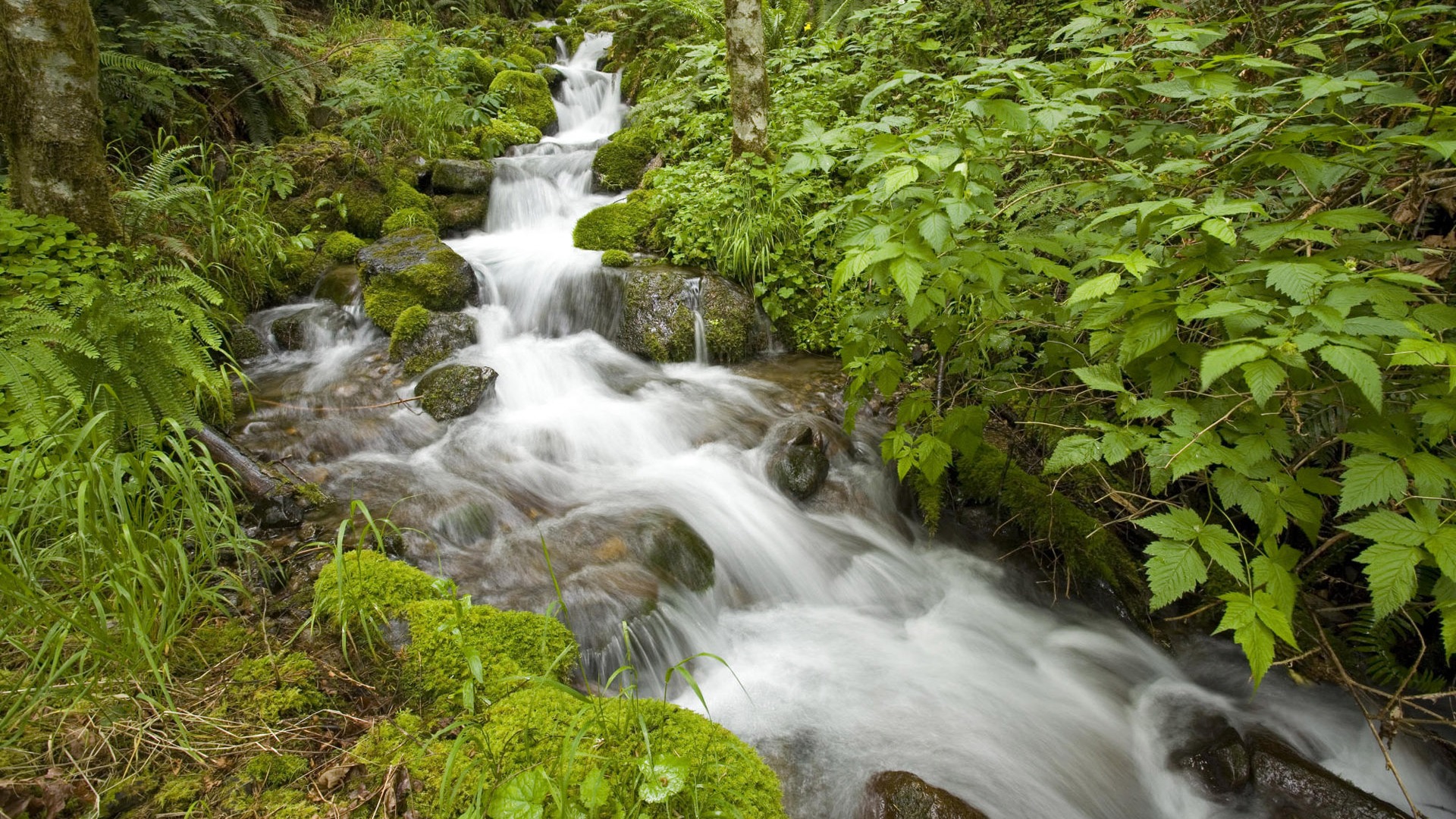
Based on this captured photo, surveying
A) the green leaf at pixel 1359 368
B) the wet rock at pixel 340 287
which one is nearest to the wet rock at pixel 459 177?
Result: the wet rock at pixel 340 287

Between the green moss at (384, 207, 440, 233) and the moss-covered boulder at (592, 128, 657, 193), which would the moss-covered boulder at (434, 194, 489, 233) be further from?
the moss-covered boulder at (592, 128, 657, 193)

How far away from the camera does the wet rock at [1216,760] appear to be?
296 centimetres

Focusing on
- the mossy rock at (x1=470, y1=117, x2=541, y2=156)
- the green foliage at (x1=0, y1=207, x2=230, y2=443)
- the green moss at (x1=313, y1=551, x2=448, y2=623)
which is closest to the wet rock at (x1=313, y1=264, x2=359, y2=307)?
the green foliage at (x1=0, y1=207, x2=230, y2=443)

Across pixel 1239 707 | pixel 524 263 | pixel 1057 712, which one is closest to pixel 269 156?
pixel 524 263

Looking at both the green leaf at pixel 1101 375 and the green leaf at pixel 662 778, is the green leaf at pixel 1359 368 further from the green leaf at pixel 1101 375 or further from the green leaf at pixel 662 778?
the green leaf at pixel 662 778

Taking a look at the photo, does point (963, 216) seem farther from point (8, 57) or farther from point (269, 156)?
point (269, 156)

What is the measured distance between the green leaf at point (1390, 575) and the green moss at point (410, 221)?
7.41m

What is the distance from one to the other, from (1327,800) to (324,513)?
4864mm

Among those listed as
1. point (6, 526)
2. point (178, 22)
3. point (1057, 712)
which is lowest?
A: point (1057, 712)

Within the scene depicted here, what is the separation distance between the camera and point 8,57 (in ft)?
11.7

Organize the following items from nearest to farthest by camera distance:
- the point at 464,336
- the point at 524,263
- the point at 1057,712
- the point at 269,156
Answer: the point at 1057,712, the point at 464,336, the point at 269,156, the point at 524,263

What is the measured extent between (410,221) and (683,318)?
337cm

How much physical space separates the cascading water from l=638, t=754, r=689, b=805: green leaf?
119 cm

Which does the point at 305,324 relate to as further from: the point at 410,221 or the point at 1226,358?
the point at 1226,358
